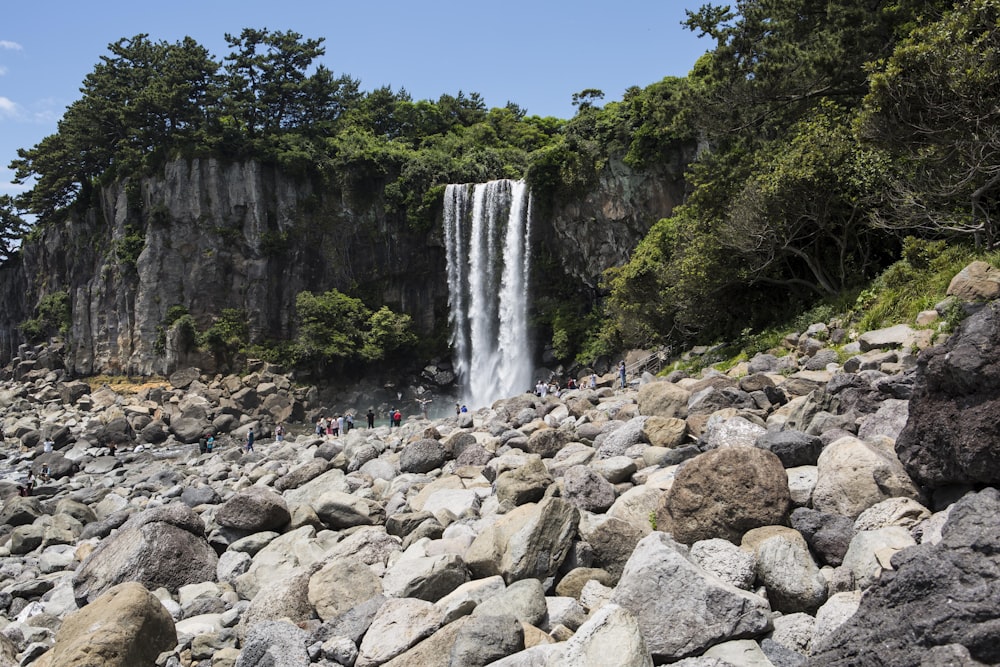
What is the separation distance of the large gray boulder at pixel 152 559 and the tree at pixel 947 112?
13.6m

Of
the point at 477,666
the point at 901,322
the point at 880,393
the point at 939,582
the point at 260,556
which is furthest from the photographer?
the point at 901,322

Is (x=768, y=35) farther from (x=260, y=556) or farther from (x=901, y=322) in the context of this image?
(x=260, y=556)

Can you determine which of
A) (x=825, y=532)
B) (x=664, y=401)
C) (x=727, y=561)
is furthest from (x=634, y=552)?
(x=664, y=401)

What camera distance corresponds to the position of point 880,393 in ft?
26.3

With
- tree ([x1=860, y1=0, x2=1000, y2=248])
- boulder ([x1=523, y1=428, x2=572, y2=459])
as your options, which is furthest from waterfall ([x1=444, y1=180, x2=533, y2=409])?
tree ([x1=860, y1=0, x2=1000, y2=248])

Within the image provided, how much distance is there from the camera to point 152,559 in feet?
30.2

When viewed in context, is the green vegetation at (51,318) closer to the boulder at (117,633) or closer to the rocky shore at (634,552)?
the rocky shore at (634,552)

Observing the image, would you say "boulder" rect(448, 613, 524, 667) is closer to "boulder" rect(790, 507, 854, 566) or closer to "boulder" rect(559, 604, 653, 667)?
"boulder" rect(559, 604, 653, 667)

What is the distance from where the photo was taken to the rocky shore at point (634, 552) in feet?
14.8

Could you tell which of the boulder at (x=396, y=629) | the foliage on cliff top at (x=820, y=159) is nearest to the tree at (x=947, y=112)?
the foliage on cliff top at (x=820, y=159)

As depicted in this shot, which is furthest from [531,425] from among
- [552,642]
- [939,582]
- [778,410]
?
[939,582]

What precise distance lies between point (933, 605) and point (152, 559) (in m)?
9.10

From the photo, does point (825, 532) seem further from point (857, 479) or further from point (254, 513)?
point (254, 513)

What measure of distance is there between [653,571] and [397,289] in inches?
1618
